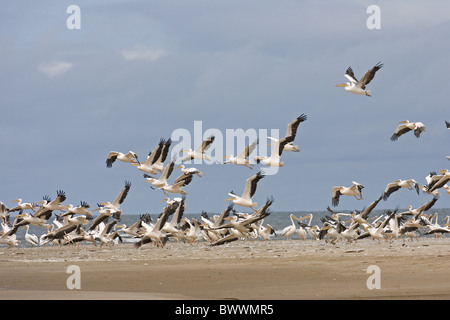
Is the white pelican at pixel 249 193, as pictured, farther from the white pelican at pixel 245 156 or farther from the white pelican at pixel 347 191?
the white pelican at pixel 347 191

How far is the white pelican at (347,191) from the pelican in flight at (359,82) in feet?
12.0

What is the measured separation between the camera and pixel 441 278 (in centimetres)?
1484

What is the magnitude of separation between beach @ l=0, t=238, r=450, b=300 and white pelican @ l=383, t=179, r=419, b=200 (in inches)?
89.6

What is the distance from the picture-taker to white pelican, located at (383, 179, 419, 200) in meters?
25.0

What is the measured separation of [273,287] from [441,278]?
10.0 ft

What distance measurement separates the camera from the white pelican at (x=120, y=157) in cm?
2338

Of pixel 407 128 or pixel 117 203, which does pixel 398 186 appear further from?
pixel 117 203

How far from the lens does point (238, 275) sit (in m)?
16.5

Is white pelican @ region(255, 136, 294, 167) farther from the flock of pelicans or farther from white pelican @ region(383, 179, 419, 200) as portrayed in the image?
white pelican @ region(383, 179, 419, 200)

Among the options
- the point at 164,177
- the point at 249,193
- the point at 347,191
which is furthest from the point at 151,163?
the point at 347,191

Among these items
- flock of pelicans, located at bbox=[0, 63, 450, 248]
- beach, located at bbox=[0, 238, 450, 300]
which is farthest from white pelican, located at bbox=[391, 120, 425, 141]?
beach, located at bbox=[0, 238, 450, 300]
